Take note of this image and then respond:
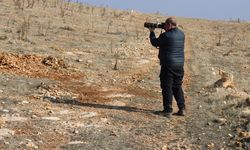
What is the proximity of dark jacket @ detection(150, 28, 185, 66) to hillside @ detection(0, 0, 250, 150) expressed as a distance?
0.97 m

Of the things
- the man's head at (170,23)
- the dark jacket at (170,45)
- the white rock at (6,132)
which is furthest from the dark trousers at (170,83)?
the white rock at (6,132)

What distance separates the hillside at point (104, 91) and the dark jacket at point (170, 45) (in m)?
0.97

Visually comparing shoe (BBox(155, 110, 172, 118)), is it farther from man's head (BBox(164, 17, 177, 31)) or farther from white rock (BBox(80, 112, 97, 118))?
man's head (BBox(164, 17, 177, 31))

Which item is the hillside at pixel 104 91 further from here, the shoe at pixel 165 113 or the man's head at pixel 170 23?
the man's head at pixel 170 23

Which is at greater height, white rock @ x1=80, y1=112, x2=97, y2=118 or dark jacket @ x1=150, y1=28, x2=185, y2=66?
dark jacket @ x1=150, y1=28, x2=185, y2=66

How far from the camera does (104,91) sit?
12344 mm

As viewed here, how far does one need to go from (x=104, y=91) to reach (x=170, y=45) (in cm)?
254

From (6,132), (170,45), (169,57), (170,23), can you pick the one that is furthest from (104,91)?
(6,132)

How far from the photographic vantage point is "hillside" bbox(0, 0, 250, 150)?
8672 millimetres

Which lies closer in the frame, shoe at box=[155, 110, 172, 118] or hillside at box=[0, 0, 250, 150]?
hillside at box=[0, 0, 250, 150]

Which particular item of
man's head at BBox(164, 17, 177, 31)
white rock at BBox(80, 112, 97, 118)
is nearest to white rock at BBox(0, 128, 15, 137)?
white rock at BBox(80, 112, 97, 118)

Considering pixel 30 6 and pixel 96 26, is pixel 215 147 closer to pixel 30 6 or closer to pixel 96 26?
pixel 96 26

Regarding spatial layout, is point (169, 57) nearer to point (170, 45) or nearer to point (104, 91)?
point (170, 45)

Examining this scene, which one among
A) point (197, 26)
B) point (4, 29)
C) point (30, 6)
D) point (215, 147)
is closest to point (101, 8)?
point (197, 26)
